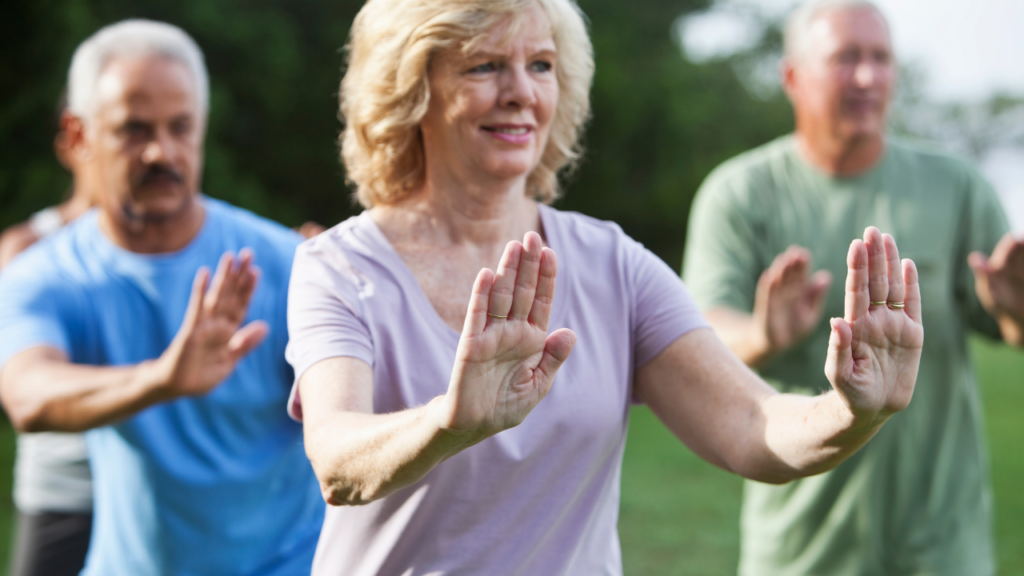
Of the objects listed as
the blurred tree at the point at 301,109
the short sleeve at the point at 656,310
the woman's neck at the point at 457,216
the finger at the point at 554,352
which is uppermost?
the woman's neck at the point at 457,216

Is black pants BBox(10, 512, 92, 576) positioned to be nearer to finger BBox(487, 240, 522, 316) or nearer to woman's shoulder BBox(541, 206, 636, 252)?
woman's shoulder BBox(541, 206, 636, 252)

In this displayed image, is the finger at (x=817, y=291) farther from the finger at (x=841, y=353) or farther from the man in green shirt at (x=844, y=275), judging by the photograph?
the finger at (x=841, y=353)

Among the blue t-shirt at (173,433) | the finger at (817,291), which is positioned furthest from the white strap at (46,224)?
the finger at (817,291)

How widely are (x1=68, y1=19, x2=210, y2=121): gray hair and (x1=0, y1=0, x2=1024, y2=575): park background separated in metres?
3.49

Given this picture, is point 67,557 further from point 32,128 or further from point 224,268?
point 32,128

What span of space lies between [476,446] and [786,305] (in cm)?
147

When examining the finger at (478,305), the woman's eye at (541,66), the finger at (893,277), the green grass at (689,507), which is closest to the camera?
the finger at (478,305)

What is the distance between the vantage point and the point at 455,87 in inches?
84.7

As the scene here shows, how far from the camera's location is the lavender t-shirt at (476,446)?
1.98 meters

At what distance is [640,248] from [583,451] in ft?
1.64

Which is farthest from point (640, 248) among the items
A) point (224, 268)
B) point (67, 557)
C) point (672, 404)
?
point (67, 557)

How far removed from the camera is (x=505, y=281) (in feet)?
5.23

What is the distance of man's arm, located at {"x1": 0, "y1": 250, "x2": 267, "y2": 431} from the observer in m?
2.76

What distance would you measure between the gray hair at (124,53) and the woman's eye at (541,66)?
1.66 metres
